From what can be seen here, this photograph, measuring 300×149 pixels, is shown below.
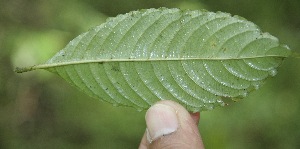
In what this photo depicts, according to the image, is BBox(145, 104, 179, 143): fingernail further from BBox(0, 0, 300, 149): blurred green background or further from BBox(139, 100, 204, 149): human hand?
BBox(0, 0, 300, 149): blurred green background

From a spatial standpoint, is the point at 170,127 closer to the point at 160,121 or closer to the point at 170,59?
the point at 160,121

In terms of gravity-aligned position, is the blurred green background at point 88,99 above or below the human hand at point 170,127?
above

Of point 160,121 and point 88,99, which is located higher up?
point 88,99

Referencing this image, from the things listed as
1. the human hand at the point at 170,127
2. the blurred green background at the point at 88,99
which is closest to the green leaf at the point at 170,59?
the human hand at the point at 170,127

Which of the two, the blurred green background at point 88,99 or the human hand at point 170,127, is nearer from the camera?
the human hand at point 170,127

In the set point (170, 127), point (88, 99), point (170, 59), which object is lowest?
point (170, 127)

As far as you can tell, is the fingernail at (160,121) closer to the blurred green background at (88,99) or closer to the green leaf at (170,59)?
the green leaf at (170,59)

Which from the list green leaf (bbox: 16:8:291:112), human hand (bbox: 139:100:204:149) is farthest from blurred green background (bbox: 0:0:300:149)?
green leaf (bbox: 16:8:291:112)

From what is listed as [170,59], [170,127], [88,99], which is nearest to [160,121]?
[170,127]
